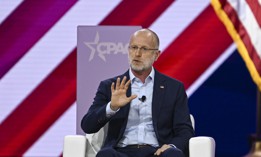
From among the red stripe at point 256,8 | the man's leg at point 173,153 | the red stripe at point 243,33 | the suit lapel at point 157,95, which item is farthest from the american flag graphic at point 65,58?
the red stripe at point 243,33

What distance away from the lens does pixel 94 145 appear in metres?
4.33

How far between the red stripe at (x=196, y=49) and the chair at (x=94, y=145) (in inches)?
66.5

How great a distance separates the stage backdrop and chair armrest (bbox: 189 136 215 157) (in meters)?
1.25

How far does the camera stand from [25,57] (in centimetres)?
612

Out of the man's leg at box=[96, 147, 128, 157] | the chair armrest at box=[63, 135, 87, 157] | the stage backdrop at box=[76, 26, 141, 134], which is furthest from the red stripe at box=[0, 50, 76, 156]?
the man's leg at box=[96, 147, 128, 157]

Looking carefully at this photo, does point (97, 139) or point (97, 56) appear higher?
point (97, 56)

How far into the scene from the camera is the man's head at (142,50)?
4.24 m

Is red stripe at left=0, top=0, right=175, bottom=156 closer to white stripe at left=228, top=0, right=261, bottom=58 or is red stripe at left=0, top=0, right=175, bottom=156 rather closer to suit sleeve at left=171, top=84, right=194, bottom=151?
suit sleeve at left=171, top=84, right=194, bottom=151

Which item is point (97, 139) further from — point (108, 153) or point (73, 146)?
point (108, 153)

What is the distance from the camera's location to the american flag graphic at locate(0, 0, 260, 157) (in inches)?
233

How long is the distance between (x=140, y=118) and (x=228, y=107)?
186cm

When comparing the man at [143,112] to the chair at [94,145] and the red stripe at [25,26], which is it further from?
the red stripe at [25,26]

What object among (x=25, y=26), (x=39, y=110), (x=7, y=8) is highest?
(x=7, y=8)

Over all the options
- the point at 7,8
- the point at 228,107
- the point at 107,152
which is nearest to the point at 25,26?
the point at 7,8
